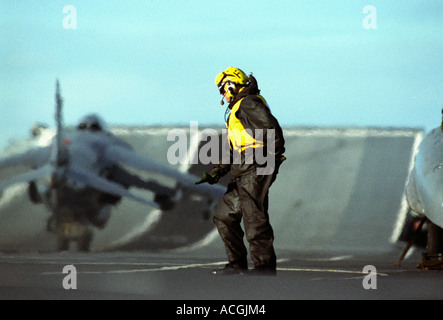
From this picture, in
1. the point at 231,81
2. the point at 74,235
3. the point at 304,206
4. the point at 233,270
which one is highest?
the point at 304,206

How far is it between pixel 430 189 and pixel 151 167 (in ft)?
80.3

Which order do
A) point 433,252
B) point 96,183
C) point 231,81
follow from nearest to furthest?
point 231,81, point 433,252, point 96,183

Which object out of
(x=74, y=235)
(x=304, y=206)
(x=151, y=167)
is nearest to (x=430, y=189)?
(x=74, y=235)

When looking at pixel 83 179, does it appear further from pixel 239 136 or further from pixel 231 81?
pixel 239 136

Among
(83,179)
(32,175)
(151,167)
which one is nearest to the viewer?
(32,175)

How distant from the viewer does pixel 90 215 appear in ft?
99.9

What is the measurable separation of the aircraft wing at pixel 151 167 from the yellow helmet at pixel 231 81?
2436cm

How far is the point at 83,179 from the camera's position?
31453 mm

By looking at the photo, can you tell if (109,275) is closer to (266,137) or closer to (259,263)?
(259,263)

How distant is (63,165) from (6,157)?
18.5 feet

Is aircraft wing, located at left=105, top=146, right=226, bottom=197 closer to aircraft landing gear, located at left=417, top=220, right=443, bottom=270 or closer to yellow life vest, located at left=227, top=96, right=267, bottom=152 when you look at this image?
aircraft landing gear, located at left=417, top=220, right=443, bottom=270

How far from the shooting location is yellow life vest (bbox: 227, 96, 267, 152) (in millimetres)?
10719

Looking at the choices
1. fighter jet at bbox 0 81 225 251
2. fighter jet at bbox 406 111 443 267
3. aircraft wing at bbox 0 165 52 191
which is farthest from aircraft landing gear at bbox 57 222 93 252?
fighter jet at bbox 406 111 443 267
